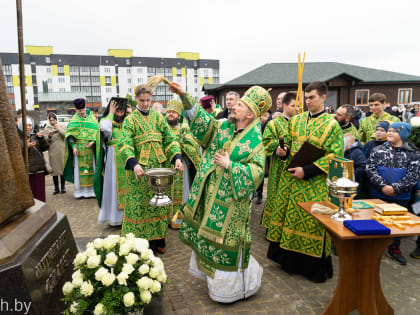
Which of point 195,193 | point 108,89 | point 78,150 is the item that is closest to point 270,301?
point 195,193

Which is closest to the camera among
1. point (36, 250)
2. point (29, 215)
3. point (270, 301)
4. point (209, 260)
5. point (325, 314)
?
point (36, 250)

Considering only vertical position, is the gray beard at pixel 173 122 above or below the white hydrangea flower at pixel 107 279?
above

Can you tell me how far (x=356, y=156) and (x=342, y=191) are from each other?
103 inches

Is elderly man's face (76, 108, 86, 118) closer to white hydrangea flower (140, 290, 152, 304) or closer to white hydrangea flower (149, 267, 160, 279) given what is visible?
white hydrangea flower (149, 267, 160, 279)

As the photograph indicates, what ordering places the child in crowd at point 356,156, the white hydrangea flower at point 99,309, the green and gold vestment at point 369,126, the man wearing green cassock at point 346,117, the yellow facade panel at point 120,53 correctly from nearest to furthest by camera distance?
the white hydrangea flower at point 99,309, the child in crowd at point 356,156, the man wearing green cassock at point 346,117, the green and gold vestment at point 369,126, the yellow facade panel at point 120,53

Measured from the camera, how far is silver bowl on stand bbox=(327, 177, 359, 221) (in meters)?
2.71

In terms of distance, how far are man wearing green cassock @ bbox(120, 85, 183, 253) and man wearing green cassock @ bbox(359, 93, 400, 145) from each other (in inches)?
185

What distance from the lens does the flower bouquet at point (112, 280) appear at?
7.07ft

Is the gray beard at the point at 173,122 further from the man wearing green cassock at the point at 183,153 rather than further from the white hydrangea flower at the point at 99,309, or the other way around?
the white hydrangea flower at the point at 99,309

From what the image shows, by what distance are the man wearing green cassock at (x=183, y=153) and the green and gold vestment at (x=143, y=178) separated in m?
1.14

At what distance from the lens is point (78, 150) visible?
7.96 meters

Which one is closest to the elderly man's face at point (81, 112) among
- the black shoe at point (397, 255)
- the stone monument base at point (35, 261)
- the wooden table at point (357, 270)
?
the stone monument base at point (35, 261)

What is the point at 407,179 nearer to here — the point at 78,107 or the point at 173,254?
the point at 173,254

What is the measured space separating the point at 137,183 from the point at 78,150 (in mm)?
4399
